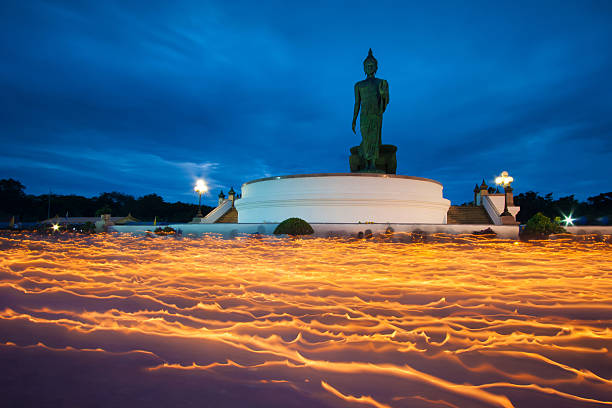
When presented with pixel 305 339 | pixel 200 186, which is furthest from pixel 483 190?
pixel 305 339

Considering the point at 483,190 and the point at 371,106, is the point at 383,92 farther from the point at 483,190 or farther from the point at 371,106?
the point at 483,190

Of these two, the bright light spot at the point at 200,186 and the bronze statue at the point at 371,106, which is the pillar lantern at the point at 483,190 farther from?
the bright light spot at the point at 200,186

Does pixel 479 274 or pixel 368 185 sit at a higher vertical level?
pixel 368 185

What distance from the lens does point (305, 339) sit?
2.12m

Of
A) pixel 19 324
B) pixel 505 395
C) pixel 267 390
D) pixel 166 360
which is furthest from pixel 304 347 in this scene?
pixel 19 324

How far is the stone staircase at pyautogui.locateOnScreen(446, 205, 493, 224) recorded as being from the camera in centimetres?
1651

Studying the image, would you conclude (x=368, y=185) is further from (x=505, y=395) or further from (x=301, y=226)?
(x=505, y=395)

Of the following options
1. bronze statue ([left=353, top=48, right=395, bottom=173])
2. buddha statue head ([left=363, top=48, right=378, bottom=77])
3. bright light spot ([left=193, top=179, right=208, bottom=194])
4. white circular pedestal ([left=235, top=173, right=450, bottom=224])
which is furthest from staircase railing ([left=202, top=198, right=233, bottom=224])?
buddha statue head ([left=363, top=48, right=378, bottom=77])

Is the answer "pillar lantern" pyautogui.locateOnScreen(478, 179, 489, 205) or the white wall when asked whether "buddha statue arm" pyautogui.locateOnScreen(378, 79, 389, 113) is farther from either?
"pillar lantern" pyautogui.locateOnScreen(478, 179, 489, 205)

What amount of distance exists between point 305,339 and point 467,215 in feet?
58.1

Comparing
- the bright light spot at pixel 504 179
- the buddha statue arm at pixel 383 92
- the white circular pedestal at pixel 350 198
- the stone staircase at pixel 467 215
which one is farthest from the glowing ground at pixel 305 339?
the bright light spot at pixel 504 179

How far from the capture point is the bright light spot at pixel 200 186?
18188mm

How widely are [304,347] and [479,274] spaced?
327 cm

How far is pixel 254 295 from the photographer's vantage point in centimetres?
321
